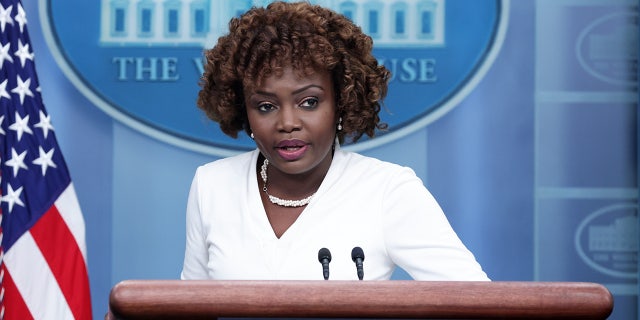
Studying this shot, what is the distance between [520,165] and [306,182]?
1.36 m

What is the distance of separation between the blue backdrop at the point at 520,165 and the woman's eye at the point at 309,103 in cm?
126

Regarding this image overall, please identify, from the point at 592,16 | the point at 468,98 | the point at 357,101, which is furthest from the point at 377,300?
the point at 592,16

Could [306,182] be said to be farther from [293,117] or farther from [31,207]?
[31,207]

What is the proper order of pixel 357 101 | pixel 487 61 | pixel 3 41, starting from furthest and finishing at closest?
pixel 487 61
pixel 3 41
pixel 357 101

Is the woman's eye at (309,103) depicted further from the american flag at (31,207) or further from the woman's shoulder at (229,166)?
the american flag at (31,207)

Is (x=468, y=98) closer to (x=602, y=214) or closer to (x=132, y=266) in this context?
(x=602, y=214)

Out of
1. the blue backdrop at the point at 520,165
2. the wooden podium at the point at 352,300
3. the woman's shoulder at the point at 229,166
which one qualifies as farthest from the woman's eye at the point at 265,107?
the blue backdrop at the point at 520,165

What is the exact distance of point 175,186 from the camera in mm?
3223

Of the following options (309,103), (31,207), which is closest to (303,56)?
(309,103)

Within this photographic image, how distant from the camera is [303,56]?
6.33ft

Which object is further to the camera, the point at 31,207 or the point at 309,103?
the point at 31,207

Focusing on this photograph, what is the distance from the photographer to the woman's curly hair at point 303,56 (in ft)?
6.37

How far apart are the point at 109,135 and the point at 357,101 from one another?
4.66 feet

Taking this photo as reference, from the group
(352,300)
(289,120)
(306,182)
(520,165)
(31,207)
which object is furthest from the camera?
(520,165)
